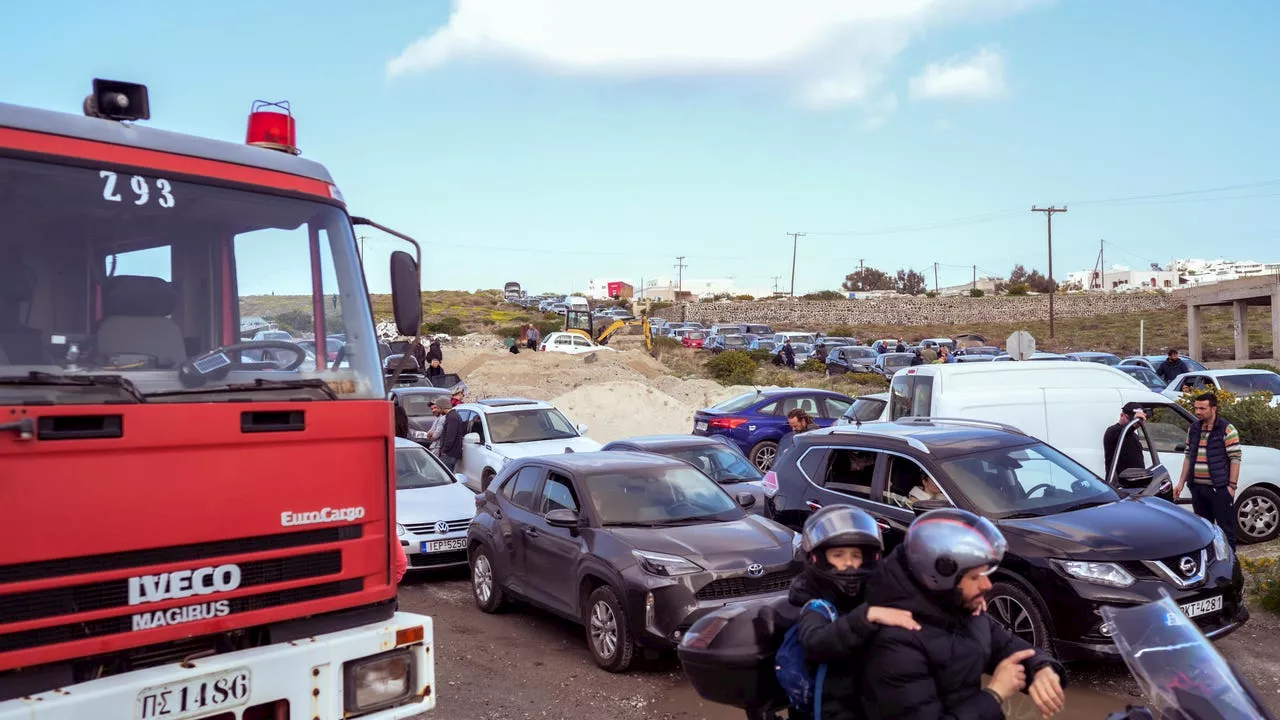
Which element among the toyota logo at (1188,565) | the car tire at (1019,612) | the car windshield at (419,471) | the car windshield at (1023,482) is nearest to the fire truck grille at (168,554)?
the car tire at (1019,612)

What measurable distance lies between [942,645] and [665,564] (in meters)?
4.29

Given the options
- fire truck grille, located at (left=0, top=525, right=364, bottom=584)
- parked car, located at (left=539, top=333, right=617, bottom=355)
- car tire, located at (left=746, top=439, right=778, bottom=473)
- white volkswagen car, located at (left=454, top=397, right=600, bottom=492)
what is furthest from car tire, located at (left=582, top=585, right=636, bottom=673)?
parked car, located at (left=539, top=333, right=617, bottom=355)

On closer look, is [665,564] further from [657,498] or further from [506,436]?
[506,436]

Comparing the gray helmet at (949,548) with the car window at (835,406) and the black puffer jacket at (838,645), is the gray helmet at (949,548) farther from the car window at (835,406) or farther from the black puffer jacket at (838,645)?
the car window at (835,406)

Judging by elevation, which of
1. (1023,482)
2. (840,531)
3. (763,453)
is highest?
(840,531)

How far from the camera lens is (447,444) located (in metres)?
15.6

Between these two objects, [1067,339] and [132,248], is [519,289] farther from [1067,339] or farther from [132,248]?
[132,248]

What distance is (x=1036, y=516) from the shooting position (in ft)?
25.6

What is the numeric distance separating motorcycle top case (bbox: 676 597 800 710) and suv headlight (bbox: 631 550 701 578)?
11.5 ft

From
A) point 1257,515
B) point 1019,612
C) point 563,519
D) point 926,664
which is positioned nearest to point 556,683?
point 563,519

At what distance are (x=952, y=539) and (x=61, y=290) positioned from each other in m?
3.46

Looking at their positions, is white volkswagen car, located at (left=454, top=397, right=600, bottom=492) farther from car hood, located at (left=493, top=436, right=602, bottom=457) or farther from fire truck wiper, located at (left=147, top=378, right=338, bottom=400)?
fire truck wiper, located at (left=147, top=378, right=338, bottom=400)

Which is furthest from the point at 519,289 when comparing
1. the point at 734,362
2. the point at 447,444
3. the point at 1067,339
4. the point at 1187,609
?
the point at 1187,609

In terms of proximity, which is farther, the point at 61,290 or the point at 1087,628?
the point at 1087,628
